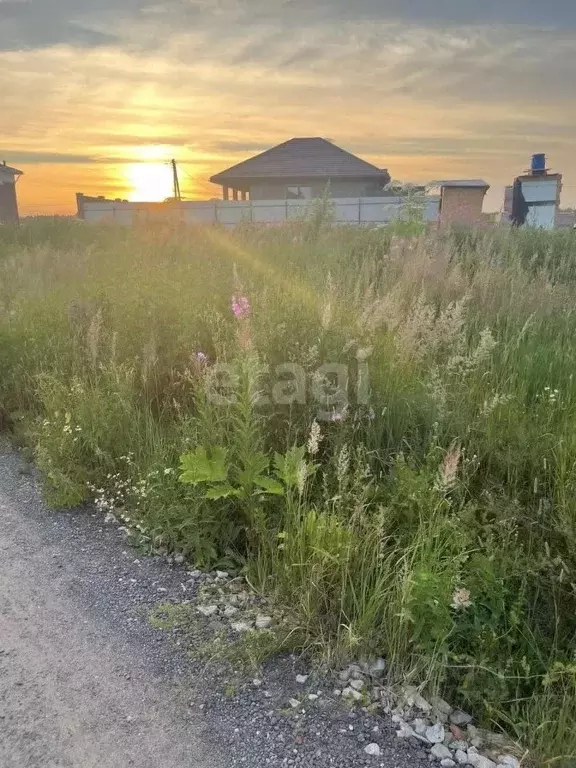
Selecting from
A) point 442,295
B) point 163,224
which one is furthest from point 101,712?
point 163,224

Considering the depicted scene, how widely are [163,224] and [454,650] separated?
11.1 meters

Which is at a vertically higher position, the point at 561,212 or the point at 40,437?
the point at 561,212

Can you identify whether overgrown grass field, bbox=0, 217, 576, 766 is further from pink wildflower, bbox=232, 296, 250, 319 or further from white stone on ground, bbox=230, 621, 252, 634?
white stone on ground, bbox=230, 621, 252, 634

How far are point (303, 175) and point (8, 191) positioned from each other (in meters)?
21.5

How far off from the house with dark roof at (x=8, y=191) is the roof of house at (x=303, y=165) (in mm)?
15028

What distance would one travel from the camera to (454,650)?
83.7 inches

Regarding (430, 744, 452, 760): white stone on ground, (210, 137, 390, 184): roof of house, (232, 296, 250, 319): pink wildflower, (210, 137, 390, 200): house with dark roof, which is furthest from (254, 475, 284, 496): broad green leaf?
(210, 137, 390, 184): roof of house

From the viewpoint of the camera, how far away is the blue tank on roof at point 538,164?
65.9ft

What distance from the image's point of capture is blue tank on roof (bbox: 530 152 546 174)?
20078 mm

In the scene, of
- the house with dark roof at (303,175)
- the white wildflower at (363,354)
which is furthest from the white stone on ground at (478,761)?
the house with dark roof at (303,175)

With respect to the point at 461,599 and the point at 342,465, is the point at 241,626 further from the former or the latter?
the point at 461,599

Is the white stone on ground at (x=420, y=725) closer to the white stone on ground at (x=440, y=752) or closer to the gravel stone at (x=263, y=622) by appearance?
the white stone on ground at (x=440, y=752)

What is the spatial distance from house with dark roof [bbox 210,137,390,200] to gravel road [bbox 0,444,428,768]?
3213cm

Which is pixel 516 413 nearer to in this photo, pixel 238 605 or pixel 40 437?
pixel 238 605
